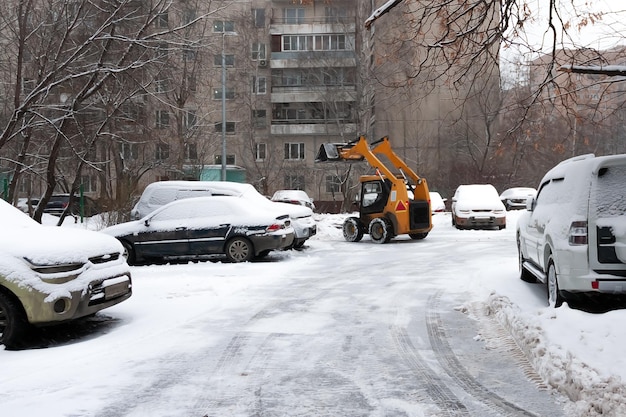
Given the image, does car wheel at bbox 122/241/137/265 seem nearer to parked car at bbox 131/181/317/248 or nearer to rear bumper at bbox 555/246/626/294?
parked car at bbox 131/181/317/248

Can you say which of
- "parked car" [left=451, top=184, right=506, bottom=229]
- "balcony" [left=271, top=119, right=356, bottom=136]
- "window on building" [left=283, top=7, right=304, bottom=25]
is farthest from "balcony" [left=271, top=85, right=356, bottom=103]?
"parked car" [left=451, top=184, right=506, bottom=229]

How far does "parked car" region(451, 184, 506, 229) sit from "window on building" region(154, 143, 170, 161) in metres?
14.1

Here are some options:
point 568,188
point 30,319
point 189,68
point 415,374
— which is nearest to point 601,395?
point 415,374


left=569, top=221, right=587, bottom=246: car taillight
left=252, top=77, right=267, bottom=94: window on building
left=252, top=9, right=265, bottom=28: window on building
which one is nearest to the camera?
left=569, top=221, right=587, bottom=246: car taillight

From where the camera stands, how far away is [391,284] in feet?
34.6

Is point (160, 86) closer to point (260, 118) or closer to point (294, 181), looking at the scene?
point (294, 181)

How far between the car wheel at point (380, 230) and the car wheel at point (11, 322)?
13.5m

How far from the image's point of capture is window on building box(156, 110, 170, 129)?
988 inches

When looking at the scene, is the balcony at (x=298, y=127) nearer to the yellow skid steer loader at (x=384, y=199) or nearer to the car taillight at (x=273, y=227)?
the yellow skid steer loader at (x=384, y=199)

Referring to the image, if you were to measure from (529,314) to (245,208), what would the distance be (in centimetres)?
819

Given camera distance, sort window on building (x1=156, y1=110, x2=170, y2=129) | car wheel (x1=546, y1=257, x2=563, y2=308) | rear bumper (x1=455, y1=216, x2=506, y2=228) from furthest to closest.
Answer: window on building (x1=156, y1=110, x2=170, y2=129), rear bumper (x1=455, y1=216, x2=506, y2=228), car wheel (x1=546, y1=257, x2=563, y2=308)

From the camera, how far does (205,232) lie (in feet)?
44.0

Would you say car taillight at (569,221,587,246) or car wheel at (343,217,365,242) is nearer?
car taillight at (569,221,587,246)

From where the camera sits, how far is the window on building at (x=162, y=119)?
82.3 feet
